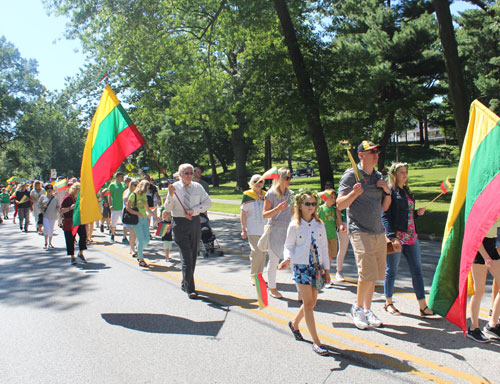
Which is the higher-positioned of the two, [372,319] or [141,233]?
[141,233]

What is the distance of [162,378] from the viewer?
424cm

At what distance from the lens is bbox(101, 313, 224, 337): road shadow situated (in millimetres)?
5500

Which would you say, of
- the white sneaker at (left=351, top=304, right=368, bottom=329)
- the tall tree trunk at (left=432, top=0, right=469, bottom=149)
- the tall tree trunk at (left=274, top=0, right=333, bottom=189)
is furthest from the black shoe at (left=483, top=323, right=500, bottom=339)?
the tall tree trunk at (left=274, top=0, right=333, bottom=189)

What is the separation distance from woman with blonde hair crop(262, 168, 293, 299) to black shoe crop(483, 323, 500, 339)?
9.23ft

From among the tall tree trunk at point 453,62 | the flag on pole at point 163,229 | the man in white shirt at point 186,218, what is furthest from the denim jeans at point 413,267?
the tall tree trunk at point 453,62

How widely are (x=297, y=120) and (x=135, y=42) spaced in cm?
817

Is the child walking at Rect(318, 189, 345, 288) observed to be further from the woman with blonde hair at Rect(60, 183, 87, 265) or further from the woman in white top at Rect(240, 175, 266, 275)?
the woman with blonde hair at Rect(60, 183, 87, 265)

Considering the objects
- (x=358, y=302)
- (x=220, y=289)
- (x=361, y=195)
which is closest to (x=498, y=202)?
(x=361, y=195)

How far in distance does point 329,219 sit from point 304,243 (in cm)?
270

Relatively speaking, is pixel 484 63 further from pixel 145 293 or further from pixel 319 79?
pixel 145 293

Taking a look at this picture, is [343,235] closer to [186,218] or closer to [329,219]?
[329,219]

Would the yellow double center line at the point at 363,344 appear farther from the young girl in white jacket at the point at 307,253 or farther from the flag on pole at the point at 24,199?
the flag on pole at the point at 24,199

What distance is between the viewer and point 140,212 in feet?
32.4

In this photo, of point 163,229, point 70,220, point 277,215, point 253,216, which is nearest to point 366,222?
point 277,215
